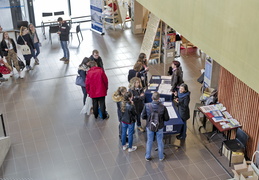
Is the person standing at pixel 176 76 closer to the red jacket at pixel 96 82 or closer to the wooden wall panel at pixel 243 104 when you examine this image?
the wooden wall panel at pixel 243 104

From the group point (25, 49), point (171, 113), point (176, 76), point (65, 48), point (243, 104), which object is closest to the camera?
point (243, 104)

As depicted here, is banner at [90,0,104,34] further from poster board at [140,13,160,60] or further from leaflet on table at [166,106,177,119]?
leaflet on table at [166,106,177,119]

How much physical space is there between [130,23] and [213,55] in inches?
535

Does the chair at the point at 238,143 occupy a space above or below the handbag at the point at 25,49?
below

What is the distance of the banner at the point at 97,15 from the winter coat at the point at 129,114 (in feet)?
29.1

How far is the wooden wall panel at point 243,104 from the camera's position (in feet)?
25.1

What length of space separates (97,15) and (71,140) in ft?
27.7

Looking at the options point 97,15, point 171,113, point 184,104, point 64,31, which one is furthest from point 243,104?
point 97,15

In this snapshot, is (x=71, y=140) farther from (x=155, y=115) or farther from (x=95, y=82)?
(x=155, y=115)

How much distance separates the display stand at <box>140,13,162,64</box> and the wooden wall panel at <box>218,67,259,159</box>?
Result: 4.32m

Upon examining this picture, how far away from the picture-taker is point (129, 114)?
7746mm

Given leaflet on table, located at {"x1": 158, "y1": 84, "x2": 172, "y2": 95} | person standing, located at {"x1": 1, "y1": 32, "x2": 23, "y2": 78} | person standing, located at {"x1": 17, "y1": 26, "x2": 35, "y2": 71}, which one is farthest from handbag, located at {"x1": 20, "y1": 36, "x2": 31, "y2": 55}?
leaflet on table, located at {"x1": 158, "y1": 84, "x2": 172, "y2": 95}

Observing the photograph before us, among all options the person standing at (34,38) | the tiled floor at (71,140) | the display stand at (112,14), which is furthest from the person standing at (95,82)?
the display stand at (112,14)

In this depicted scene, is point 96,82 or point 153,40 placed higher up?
point 153,40
